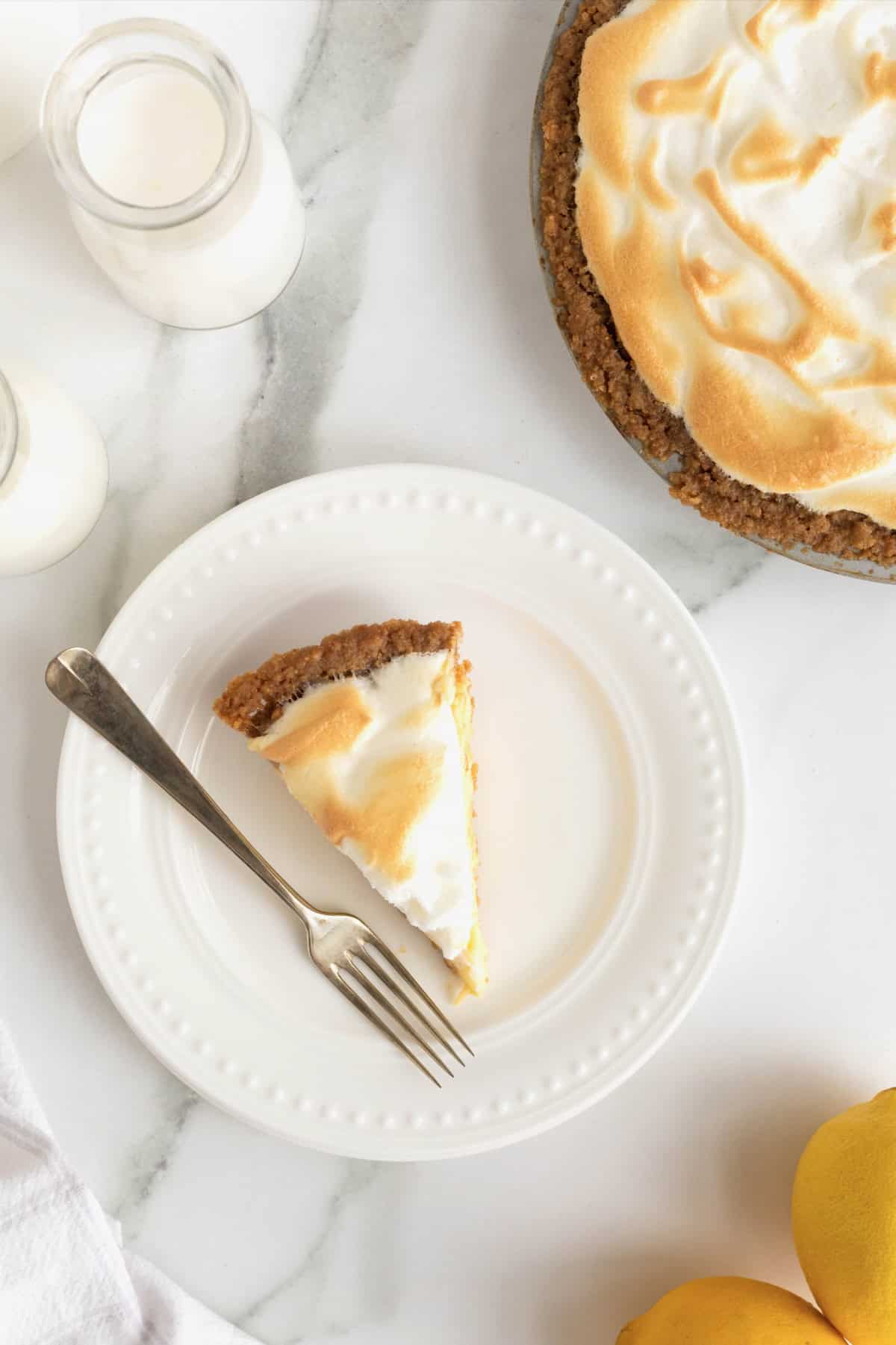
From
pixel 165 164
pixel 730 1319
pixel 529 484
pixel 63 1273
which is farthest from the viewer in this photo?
pixel 529 484

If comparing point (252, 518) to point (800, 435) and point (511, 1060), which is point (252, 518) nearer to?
point (800, 435)

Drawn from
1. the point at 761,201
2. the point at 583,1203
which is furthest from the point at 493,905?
the point at 761,201

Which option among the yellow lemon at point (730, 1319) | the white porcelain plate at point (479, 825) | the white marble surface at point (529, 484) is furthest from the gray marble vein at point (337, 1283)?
the yellow lemon at point (730, 1319)

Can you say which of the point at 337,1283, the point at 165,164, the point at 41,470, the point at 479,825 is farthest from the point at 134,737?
the point at 337,1283

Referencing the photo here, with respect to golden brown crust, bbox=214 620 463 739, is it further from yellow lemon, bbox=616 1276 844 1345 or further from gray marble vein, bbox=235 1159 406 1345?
yellow lemon, bbox=616 1276 844 1345

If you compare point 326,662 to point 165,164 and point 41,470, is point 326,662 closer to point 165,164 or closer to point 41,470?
point 41,470

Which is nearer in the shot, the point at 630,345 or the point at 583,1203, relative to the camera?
the point at 630,345

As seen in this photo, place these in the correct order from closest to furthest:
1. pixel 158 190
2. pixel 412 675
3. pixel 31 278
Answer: pixel 158 190
pixel 412 675
pixel 31 278
